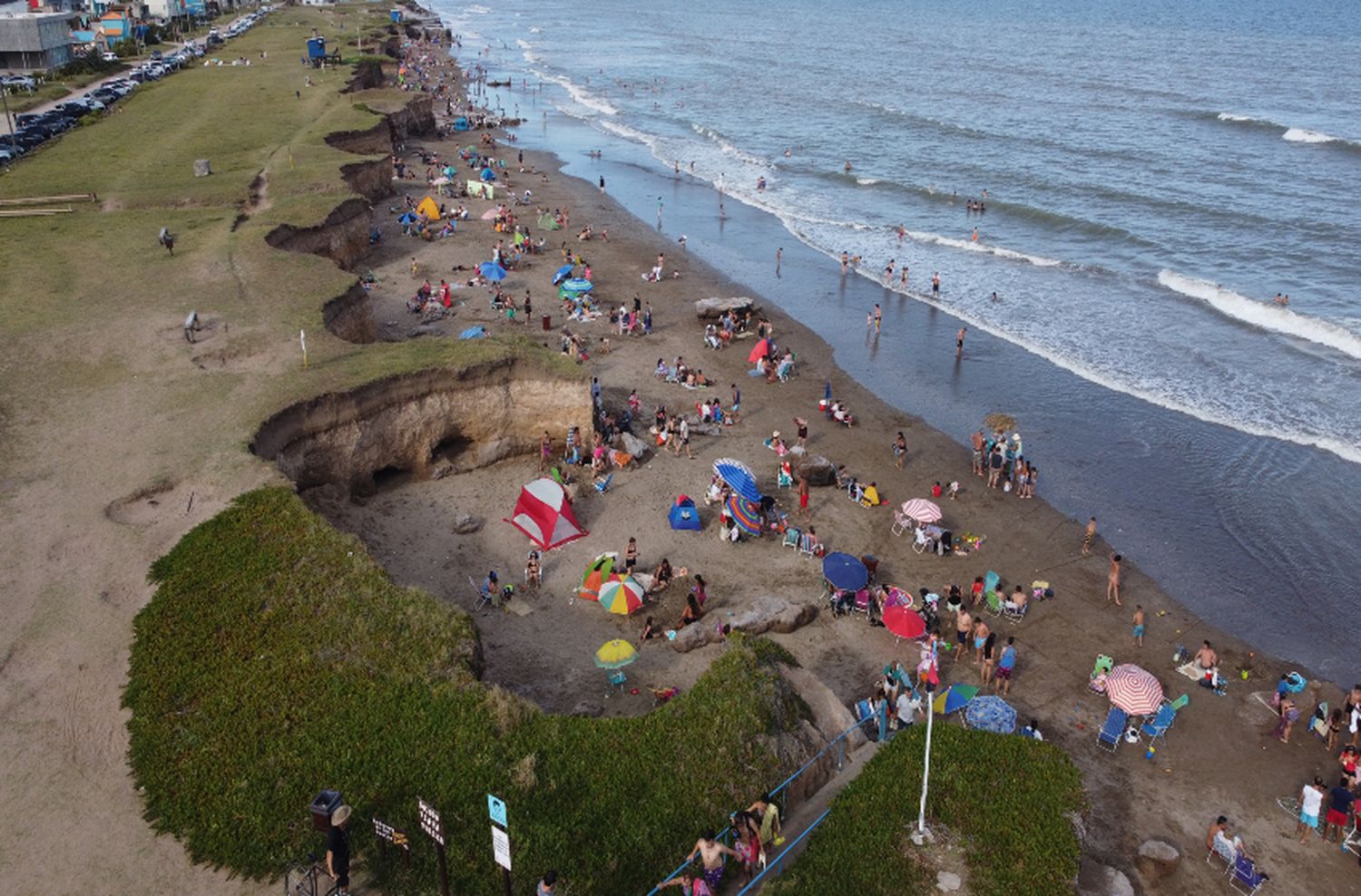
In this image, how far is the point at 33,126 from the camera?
65812 mm

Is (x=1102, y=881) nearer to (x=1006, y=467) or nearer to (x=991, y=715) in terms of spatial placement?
(x=991, y=715)

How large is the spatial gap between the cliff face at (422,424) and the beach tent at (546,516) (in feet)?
14.5

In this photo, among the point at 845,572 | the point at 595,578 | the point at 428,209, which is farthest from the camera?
the point at 428,209

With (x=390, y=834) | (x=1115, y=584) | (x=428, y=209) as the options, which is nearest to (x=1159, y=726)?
(x=1115, y=584)

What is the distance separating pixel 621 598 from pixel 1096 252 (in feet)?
148

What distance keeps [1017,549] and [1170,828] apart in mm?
10934

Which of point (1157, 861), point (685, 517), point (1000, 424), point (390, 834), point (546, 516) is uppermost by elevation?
point (390, 834)

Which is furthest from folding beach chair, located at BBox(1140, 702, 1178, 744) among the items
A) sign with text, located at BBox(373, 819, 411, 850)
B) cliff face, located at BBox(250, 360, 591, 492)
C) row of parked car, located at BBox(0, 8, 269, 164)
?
row of parked car, located at BBox(0, 8, 269, 164)

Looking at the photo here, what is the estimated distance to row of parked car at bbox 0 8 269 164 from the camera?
6131 centimetres

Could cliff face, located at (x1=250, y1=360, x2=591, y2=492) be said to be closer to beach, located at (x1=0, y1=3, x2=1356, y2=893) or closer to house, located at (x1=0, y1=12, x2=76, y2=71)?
beach, located at (x1=0, y1=3, x2=1356, y2=893)

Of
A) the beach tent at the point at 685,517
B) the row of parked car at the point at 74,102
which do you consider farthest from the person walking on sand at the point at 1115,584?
the row of parked car at the point at 74,102

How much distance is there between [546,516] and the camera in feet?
94.5

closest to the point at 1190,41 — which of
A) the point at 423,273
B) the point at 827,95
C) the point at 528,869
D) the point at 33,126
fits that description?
the point at 827,95

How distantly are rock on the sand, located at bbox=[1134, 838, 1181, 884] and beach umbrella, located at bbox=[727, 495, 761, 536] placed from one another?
1402 cm
